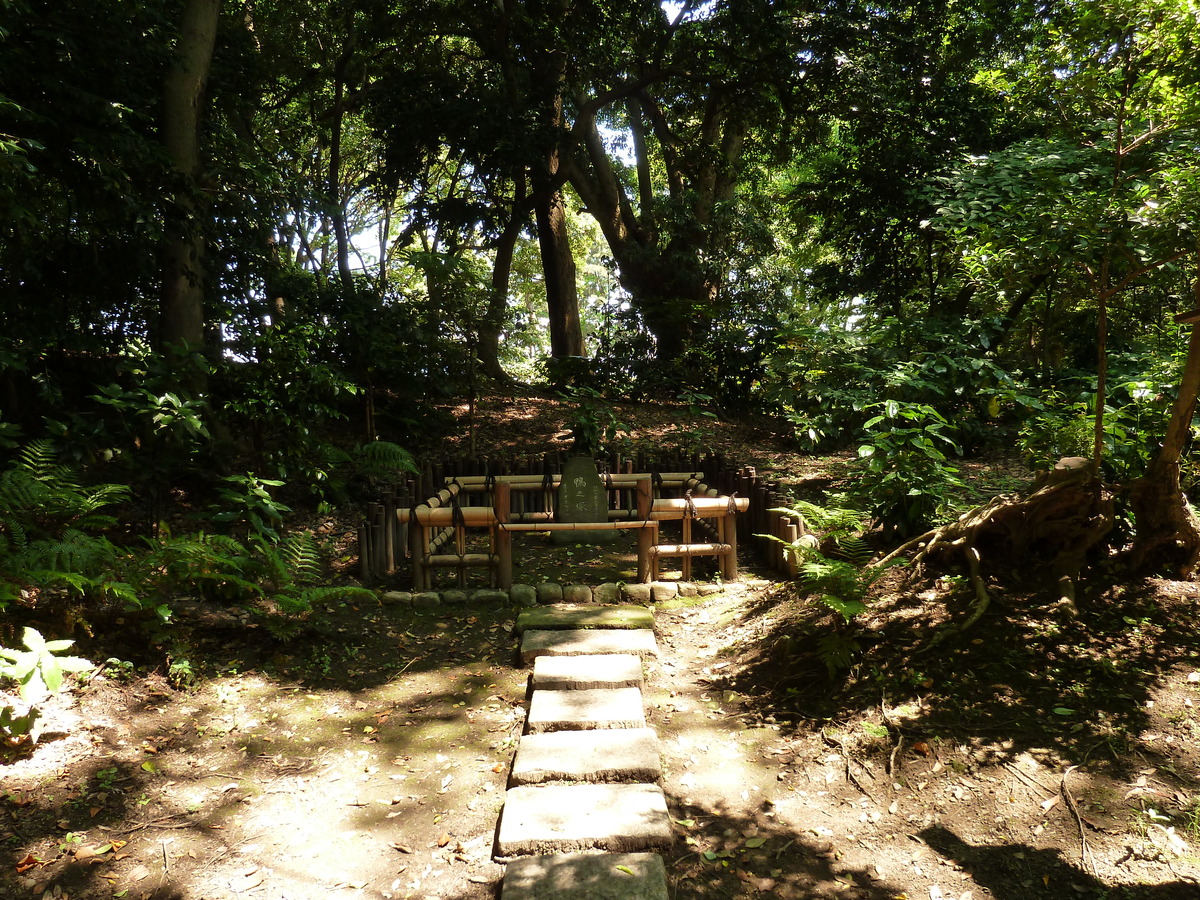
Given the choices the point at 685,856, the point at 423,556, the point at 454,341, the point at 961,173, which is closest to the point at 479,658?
the point at 423,556

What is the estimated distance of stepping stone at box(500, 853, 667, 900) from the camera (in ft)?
9.04

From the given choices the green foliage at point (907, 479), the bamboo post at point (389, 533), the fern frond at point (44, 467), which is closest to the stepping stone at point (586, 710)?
the green foliage at point (907, 479)

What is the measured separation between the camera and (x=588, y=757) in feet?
11.9

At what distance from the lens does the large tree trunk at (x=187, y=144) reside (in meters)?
7.07

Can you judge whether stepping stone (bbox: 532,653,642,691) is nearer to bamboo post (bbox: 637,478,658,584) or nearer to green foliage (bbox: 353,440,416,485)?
bamboo post (bbox: 637,478,658,584)

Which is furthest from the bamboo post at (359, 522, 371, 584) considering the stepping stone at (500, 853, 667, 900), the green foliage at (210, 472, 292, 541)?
the stepping stone at (500, 853, 667, 900)

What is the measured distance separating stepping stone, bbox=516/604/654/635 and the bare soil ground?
0.43 metres

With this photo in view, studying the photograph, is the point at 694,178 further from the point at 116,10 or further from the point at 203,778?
the point at 203,778

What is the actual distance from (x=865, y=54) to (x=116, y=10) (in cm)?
900

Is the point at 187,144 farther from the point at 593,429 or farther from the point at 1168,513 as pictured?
the point at 1168,513

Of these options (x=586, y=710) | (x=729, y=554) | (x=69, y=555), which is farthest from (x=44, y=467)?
(x=729, y=554)

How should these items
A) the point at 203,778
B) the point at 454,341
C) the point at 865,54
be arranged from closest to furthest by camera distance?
the point at 203,778
the point at 454,341
the point at 865,54

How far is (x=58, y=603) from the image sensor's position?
4.15 metres

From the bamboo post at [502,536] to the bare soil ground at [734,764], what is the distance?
118cm
